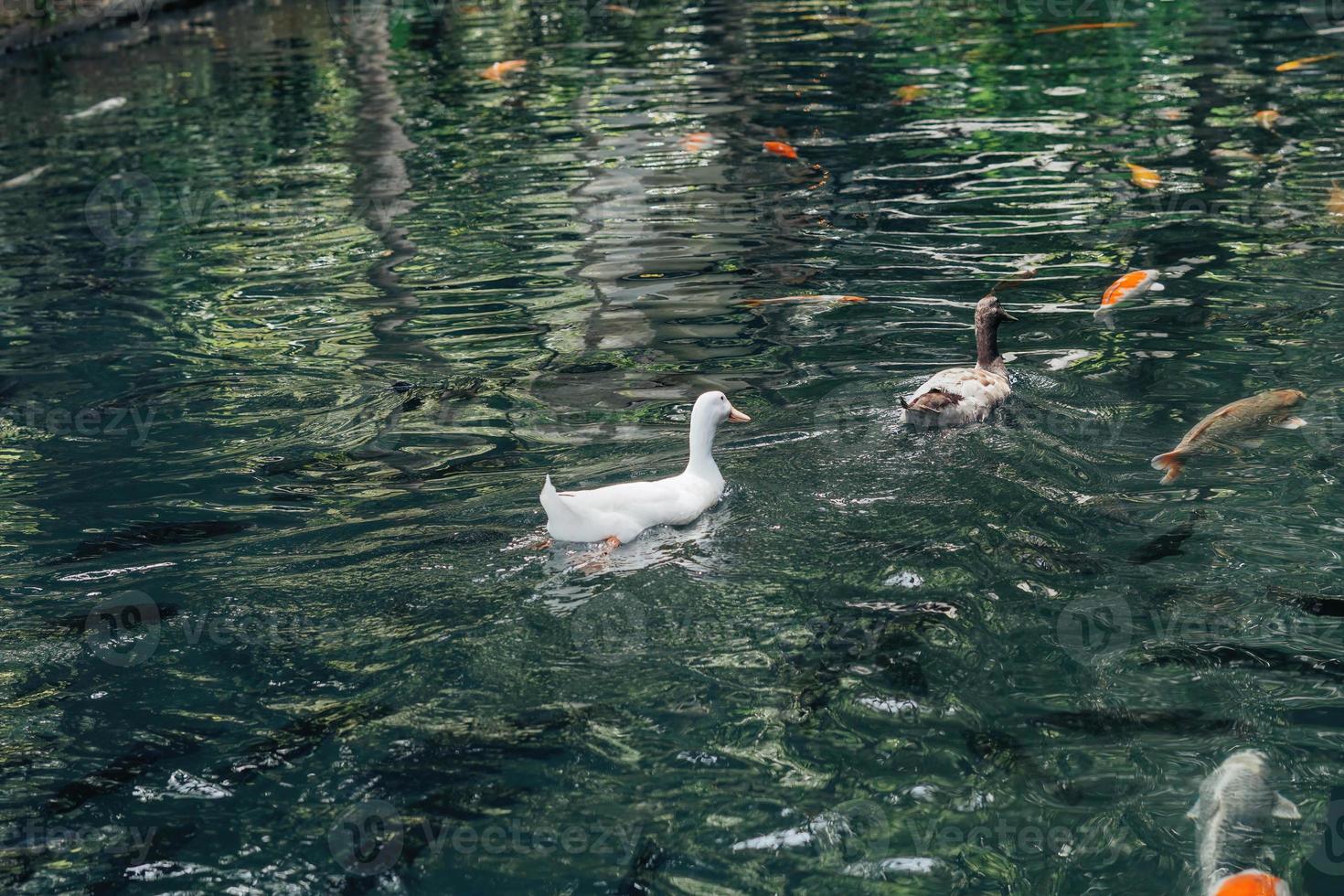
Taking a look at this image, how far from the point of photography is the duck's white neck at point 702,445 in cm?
626

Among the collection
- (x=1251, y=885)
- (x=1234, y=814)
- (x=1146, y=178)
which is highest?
(x=1146, y=178)

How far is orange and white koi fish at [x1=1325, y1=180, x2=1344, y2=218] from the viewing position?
10.1 metres

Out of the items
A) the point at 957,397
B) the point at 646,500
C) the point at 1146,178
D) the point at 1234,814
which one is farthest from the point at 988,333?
the point at 1146,178

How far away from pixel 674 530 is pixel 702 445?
47cm

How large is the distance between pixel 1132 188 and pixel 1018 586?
7202 millimetres

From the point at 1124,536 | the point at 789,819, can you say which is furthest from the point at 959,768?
the point at 1124,536

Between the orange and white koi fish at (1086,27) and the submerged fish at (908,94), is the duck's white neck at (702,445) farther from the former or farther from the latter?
the orange and white koi fish at (1086,27)

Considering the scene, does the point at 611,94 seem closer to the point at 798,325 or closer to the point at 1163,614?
the point at 798,325

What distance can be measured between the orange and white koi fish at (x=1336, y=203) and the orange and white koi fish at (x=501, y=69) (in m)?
12.1

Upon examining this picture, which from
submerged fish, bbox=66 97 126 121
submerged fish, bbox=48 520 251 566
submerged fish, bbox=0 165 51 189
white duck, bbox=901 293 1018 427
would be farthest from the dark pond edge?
white duck, bbox=901 293 1018 427

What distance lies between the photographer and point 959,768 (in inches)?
171

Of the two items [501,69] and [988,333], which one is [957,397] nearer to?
[988,333]

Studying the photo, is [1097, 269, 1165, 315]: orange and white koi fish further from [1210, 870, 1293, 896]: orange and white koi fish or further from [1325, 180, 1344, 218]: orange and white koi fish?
[1210, 870, 1293, 896]: orange and white koi fish

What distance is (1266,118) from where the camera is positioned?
519 inches
